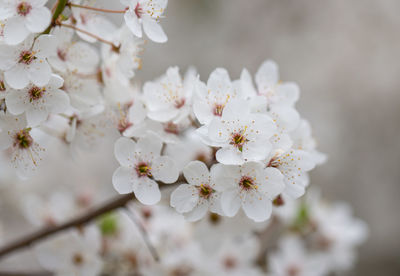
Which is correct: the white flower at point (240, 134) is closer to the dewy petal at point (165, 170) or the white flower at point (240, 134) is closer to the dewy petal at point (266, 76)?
the dewy petal at point (165, 170)

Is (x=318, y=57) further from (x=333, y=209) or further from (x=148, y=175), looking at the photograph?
(x=148, y=175)

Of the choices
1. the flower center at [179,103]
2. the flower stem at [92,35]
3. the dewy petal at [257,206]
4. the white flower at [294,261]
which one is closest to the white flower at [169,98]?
the flower center at [179,103]

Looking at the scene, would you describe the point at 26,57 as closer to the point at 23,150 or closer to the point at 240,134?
the point at 23,150

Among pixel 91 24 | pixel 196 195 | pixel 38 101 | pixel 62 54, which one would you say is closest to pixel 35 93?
pixel 38 101

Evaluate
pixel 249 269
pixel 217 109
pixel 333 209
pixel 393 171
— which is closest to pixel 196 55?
pixel 393 171

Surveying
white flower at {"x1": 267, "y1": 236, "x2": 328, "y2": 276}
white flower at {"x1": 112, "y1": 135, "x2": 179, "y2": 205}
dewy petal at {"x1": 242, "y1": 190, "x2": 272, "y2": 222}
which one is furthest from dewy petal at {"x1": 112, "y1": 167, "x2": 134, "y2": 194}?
white flower at {"x1": 267, "y1": 236, "x2": 328, "y2": 276}

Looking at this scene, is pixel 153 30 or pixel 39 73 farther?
pixel 153 30
